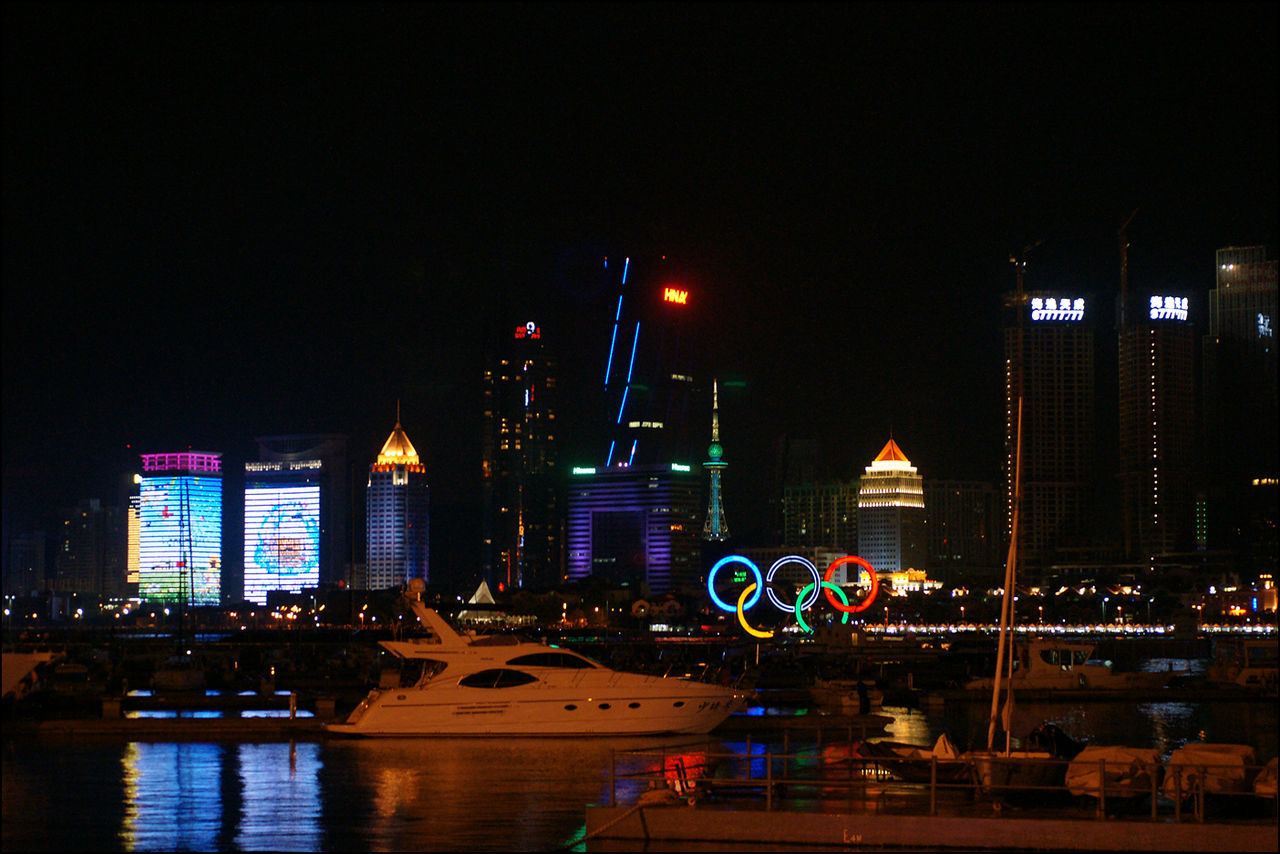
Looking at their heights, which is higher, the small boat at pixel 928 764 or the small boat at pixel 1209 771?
the small boat at pixel 1209 771

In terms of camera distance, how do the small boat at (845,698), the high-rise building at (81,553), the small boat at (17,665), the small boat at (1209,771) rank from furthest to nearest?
the high-rise building at (81,553)
the small boat at (845,698)
the small boat at (17,665)
the small boat at (1209,771)

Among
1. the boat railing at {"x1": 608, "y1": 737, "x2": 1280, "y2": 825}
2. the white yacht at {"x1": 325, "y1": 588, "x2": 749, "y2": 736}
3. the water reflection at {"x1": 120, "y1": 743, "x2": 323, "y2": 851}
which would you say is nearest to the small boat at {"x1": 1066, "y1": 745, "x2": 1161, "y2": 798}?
the boat railing at {"x1": 608, "y1": 737, "x2": 1280, "y2": 825}

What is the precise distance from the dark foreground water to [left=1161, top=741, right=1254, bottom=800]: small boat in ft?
24.6

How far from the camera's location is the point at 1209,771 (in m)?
19.0

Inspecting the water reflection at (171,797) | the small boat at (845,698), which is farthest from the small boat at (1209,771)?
the small boat at (845,698)

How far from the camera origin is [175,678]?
60625 millimetres

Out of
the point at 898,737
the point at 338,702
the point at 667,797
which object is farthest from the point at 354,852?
the point at 338,702

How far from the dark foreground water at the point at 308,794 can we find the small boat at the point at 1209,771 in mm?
7500

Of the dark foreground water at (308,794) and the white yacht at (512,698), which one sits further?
the white yacht at (512,698)

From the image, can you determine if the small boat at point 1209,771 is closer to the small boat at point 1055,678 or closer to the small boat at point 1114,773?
the small boat at point 1114,773

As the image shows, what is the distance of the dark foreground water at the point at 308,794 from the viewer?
2012 cm

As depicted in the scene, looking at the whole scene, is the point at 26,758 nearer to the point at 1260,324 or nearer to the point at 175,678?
the point at 175,678

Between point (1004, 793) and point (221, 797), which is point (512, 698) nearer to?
point (221, 797)

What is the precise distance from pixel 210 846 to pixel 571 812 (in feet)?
18.4
